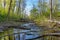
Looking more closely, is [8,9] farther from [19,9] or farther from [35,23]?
[35,23]

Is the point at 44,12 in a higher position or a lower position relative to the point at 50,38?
higher

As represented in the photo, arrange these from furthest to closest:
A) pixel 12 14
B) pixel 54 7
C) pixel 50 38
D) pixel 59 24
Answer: pixel 12 14 → pixel 54 7 → pixel 59 24 → pixel 50 38

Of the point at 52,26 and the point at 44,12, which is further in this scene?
the point at 44,12

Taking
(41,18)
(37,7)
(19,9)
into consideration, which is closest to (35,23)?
(41,18)

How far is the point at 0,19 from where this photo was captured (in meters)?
8.17

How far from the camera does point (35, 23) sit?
7.14 m

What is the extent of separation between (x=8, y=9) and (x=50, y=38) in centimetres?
412

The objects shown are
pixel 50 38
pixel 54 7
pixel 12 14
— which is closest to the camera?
pixel 50 38

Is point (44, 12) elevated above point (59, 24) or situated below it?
above

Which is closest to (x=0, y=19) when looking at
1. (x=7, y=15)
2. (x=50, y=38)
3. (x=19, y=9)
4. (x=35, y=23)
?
(x=7, y=15)

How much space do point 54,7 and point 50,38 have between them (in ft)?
7.95

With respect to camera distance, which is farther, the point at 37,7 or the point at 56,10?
the point at 37,7

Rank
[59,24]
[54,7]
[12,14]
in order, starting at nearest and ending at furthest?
1. [59,24]
2. [54,7]
3. [12,14]

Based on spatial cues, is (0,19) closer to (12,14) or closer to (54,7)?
(12,14)
